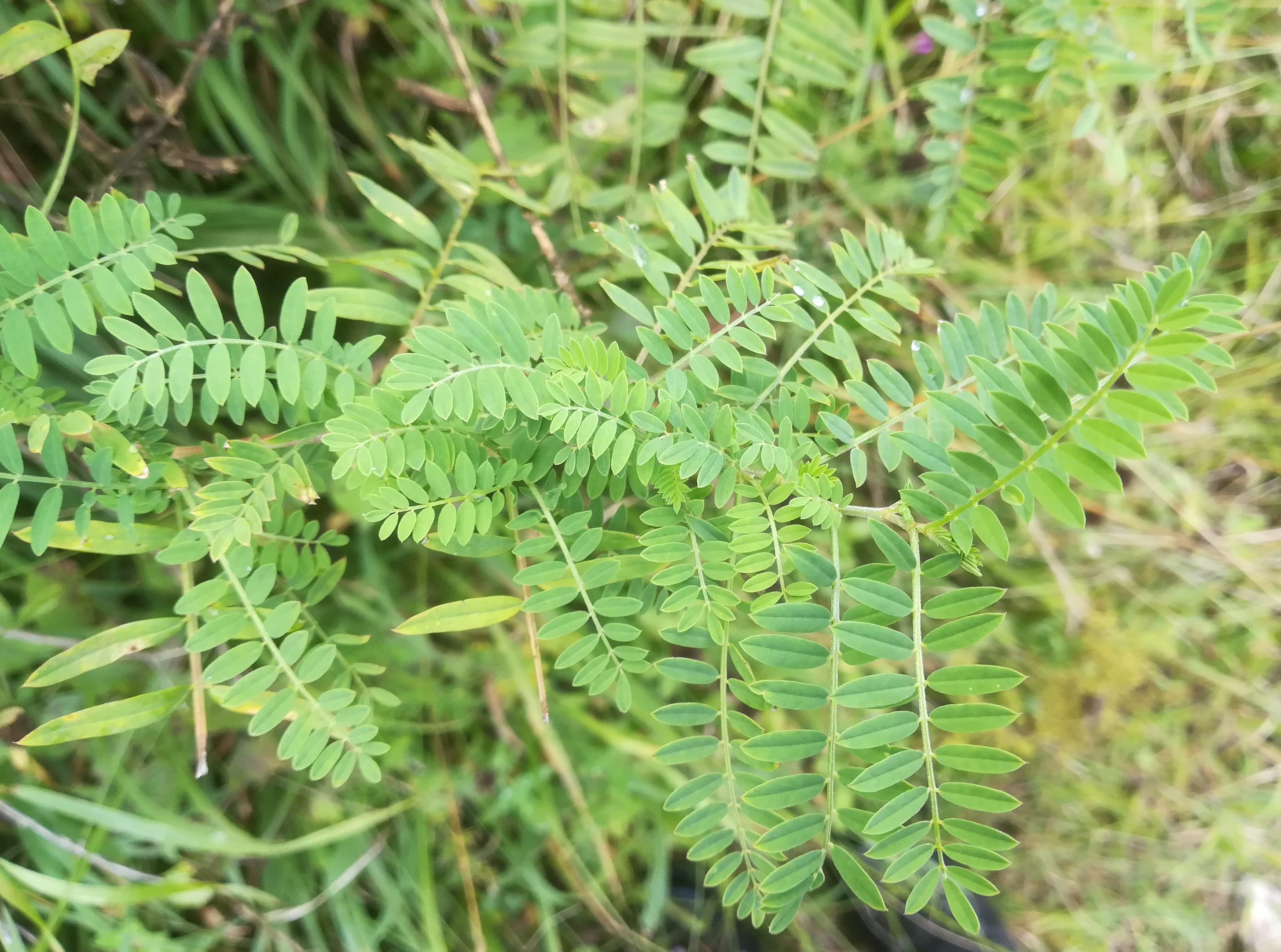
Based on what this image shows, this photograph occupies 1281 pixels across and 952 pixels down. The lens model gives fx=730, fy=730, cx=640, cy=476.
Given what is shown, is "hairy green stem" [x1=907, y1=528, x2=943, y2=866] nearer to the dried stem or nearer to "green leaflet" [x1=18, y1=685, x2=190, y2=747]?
the dried stem

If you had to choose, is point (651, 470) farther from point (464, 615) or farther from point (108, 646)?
point (108, 646)

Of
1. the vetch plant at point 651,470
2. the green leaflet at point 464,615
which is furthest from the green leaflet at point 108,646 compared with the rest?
the green leaflet at point 464,615

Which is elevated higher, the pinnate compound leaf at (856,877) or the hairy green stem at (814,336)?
the hairy green stem at (814,336)

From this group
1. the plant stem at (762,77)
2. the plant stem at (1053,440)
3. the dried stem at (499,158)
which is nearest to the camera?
the plant stem at (1053,440)

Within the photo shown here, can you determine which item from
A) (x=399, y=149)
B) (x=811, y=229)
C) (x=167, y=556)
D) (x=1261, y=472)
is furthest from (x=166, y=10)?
(x=1261, y=472)

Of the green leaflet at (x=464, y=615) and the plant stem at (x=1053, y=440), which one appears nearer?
the plant stem at (x=1053, y=440)

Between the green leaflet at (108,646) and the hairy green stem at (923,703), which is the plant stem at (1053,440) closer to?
the hairy green stem at (923,703)

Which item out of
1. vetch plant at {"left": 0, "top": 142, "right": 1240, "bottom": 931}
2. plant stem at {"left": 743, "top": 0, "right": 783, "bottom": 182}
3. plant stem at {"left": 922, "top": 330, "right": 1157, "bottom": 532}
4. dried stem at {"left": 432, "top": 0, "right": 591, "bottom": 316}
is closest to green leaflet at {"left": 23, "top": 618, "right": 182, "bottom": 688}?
vetch plant at {"left": 0, "top": 142, "right": 1240, "bottom": 931}

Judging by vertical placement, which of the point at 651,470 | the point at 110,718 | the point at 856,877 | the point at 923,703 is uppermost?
the point at 651,470

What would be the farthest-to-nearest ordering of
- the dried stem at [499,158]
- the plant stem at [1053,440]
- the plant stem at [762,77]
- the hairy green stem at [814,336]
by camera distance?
the plant stem at [762,77], the dried stem at [499,158], the hairy green stem at [814,336], the plant stem at [1053,440]

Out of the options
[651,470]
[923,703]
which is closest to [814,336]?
[651,470]

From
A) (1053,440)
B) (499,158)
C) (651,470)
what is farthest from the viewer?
(499,158)

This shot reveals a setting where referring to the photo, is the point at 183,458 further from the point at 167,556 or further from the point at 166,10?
the point at 166,10

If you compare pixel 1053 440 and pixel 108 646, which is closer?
pixel 1053 440
